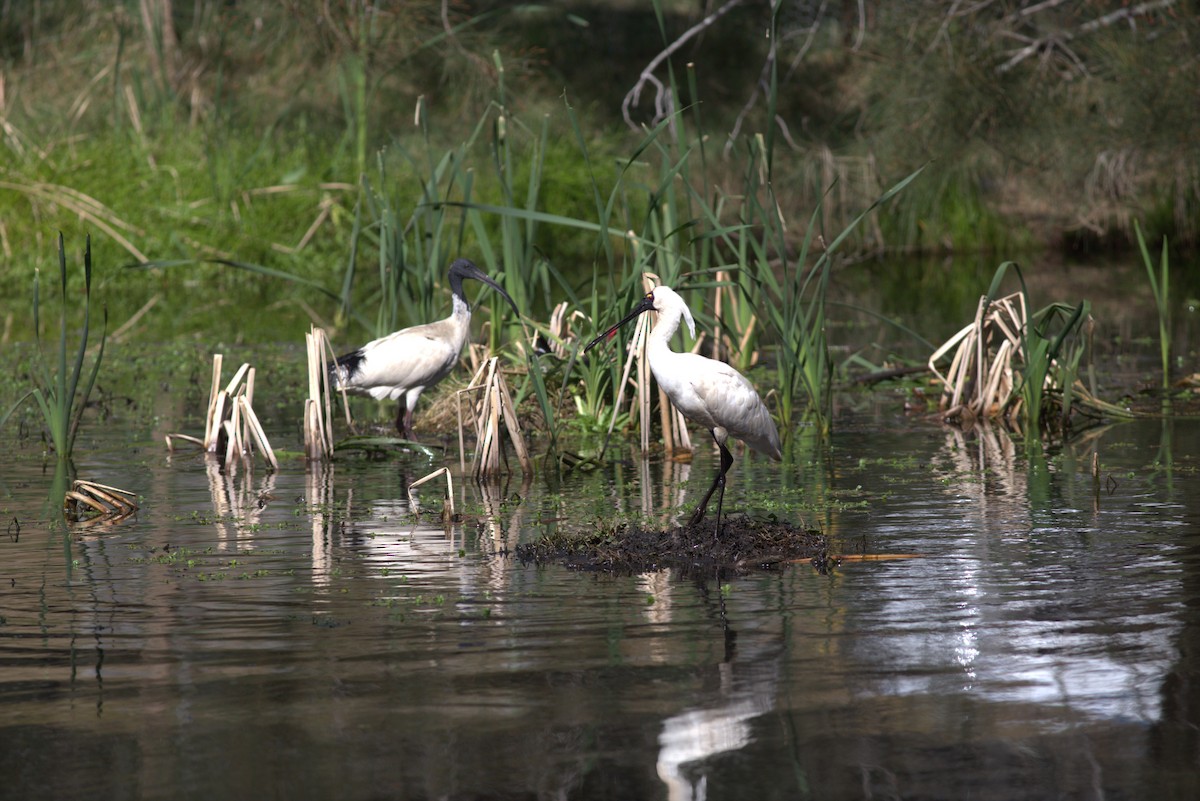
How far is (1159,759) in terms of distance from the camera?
12.8 ft

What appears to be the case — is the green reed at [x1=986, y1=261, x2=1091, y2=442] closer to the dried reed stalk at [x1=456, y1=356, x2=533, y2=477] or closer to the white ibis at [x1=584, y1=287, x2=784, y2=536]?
the white ibis at [x1=584, y1=287, x2=784, y2=536]

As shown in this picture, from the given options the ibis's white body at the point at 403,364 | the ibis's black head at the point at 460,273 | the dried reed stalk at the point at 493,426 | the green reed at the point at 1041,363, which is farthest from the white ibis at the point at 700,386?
the ibis's black head at the point at 460,273

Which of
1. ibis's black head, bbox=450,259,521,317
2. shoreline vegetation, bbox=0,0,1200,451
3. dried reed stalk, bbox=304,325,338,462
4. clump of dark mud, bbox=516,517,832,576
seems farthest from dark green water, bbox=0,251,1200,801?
shoreline vegetation, bbox=0,0,1200,451

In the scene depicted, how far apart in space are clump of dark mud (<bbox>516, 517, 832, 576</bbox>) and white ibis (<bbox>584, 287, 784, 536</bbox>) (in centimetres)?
27

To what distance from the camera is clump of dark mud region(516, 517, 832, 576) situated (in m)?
5.99

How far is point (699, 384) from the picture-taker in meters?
6.62

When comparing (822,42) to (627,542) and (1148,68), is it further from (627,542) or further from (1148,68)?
(627,542)

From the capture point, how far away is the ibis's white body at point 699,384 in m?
6.62

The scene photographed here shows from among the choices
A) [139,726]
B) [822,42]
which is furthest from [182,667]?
[822,42]

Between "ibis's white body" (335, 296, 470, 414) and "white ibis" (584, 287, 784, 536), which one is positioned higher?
"ibis's white body" (335, 296, 470, 414)

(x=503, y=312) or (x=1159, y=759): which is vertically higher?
(x=503, y=312)

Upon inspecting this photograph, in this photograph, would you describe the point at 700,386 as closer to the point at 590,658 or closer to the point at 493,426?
the point at 493,426

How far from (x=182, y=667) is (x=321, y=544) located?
1810 millimetres

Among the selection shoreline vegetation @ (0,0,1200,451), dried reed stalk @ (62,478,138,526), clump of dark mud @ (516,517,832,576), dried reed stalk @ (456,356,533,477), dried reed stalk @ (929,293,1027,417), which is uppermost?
shoreline vegetation @ (0,0,1200,451)
